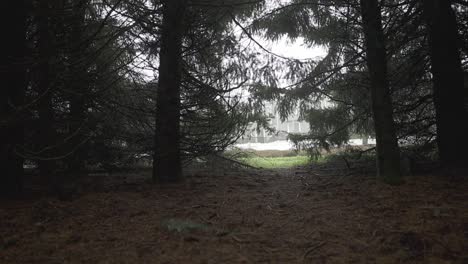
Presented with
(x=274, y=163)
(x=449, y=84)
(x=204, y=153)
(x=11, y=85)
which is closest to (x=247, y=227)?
(x=204, y=153)

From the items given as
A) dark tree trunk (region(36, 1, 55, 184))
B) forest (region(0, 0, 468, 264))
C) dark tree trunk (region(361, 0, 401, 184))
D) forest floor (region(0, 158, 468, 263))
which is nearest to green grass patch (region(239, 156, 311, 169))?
forest (region(0, 0, 468, 264))

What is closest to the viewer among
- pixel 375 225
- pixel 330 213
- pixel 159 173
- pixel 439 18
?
pixel 375 225

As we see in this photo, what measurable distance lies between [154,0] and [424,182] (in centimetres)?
635

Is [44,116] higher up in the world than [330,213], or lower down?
higher up

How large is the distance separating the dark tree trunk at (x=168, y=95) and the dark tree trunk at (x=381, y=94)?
3556mm

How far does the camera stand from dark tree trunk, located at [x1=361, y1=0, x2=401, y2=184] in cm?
480

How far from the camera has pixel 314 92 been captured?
27.1ft

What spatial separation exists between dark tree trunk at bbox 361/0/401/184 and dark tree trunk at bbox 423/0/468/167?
4.88 feet

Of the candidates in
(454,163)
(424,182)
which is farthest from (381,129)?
(454,163)

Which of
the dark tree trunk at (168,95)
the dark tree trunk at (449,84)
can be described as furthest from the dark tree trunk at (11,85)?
the dark tree trunk at (449,84)

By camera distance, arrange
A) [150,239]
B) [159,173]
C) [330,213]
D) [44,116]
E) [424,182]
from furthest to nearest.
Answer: [159,173], [424,182], [44,116], [330,213], [150,239]

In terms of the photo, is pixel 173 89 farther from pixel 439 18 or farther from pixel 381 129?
pixel 439 18

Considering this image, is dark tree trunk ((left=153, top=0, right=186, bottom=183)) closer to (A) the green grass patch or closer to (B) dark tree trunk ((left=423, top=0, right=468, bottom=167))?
(B) dark tree trunk ((left=423, top=0, right=468, bottom=167))

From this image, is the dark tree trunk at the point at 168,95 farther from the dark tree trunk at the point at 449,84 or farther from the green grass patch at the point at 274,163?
the green grass patch at the point at 274,163
